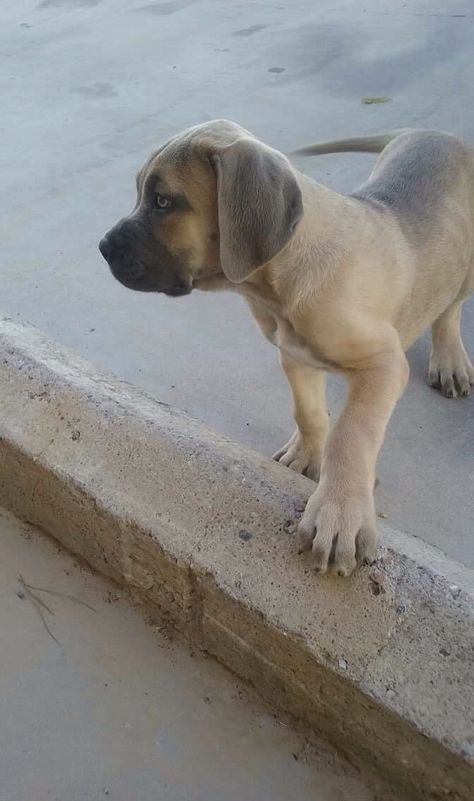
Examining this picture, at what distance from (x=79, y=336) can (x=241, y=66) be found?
4013mm

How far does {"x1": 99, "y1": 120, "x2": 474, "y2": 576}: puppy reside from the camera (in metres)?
2.15

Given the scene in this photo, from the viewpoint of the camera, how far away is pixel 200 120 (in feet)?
19.3

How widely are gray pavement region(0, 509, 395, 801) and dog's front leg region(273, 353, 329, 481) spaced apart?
0.84 metres

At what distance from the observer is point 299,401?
2920mm

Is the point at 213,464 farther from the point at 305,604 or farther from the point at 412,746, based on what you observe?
the point at 412,746

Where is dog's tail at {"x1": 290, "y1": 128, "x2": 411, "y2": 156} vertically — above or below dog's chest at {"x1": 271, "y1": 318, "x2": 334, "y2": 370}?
above

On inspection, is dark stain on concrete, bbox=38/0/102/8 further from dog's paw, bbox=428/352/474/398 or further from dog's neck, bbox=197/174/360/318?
dog's neck, bbox=197/174/360/318

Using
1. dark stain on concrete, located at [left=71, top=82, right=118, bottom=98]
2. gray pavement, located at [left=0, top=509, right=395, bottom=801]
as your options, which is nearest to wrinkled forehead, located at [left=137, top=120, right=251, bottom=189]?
gray pavement, located at [left=0, top=509, right=395, bottom=801]

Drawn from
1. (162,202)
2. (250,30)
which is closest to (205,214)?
(162,202)

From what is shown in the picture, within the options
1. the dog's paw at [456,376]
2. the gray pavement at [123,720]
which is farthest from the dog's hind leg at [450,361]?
the gray pavement at [123,720]

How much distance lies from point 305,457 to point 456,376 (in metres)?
0.79

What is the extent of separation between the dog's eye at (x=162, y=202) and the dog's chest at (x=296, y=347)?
0.49m

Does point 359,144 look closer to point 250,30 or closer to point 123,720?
point 123,720

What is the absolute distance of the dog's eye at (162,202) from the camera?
2303 mm
